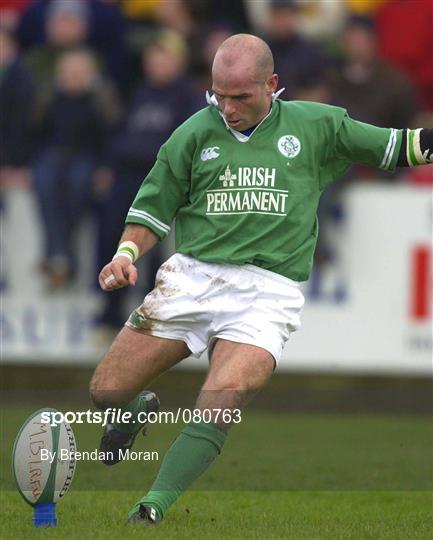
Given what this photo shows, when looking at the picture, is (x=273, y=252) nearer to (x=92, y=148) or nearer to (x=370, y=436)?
(x=370, y=436)

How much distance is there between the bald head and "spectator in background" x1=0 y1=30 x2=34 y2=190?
266 inches

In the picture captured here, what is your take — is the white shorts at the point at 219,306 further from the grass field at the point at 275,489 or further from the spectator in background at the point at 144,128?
the spectator in background at the point at 144,128

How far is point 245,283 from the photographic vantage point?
287 inches

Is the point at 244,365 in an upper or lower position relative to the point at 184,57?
lower


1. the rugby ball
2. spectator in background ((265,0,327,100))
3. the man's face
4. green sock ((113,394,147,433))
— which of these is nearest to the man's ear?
the man's face

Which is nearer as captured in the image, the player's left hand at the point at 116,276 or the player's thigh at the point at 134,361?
the player's left hand at the point at 116,276

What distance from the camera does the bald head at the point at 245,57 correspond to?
23.4 ft

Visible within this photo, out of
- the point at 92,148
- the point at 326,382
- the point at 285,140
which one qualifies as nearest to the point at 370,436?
the point at 326,382

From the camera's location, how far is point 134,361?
7.40 metres

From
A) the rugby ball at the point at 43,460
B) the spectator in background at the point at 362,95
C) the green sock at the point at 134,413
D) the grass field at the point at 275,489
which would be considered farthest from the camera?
the spectator in background at the point at 362,95

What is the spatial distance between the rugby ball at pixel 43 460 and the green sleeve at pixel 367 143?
1.96 meters

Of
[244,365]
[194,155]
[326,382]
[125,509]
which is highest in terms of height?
[194,155]

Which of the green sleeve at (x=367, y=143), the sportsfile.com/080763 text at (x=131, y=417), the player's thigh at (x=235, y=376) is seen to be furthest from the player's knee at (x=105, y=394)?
the green sleeve at (x=367, y=143)

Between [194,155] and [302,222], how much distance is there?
63 centimetres
